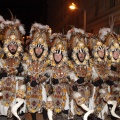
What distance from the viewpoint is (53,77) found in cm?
688

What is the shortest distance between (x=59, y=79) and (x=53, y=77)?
0.16 meters

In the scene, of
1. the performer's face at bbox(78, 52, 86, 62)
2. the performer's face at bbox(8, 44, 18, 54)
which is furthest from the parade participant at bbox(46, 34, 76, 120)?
the performer's face at bbox(8, 44, 18, 54)

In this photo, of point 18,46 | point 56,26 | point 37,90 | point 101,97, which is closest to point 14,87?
point 37,90

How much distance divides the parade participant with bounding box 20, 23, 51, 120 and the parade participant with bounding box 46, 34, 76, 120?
20 cm

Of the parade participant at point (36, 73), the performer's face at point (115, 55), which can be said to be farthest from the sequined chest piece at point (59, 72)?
the performer's face at point (115, 55)

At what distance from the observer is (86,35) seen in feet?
25.6

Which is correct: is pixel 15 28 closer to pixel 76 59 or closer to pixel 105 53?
pixel 76 59

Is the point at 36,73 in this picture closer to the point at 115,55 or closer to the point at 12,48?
the point at 12,48

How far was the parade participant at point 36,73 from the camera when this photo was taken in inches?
264

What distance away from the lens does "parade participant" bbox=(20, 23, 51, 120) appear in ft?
→ 22.0

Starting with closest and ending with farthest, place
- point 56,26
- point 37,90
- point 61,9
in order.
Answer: point 37,90
point 61,9
point 56,26

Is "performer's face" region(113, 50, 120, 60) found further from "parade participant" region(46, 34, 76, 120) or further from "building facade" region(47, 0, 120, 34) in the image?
"building facade" region(47, 0, 120, 34)

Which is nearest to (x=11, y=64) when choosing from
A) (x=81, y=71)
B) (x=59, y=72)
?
(x=59, y=72)

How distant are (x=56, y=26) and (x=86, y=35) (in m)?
36.3
